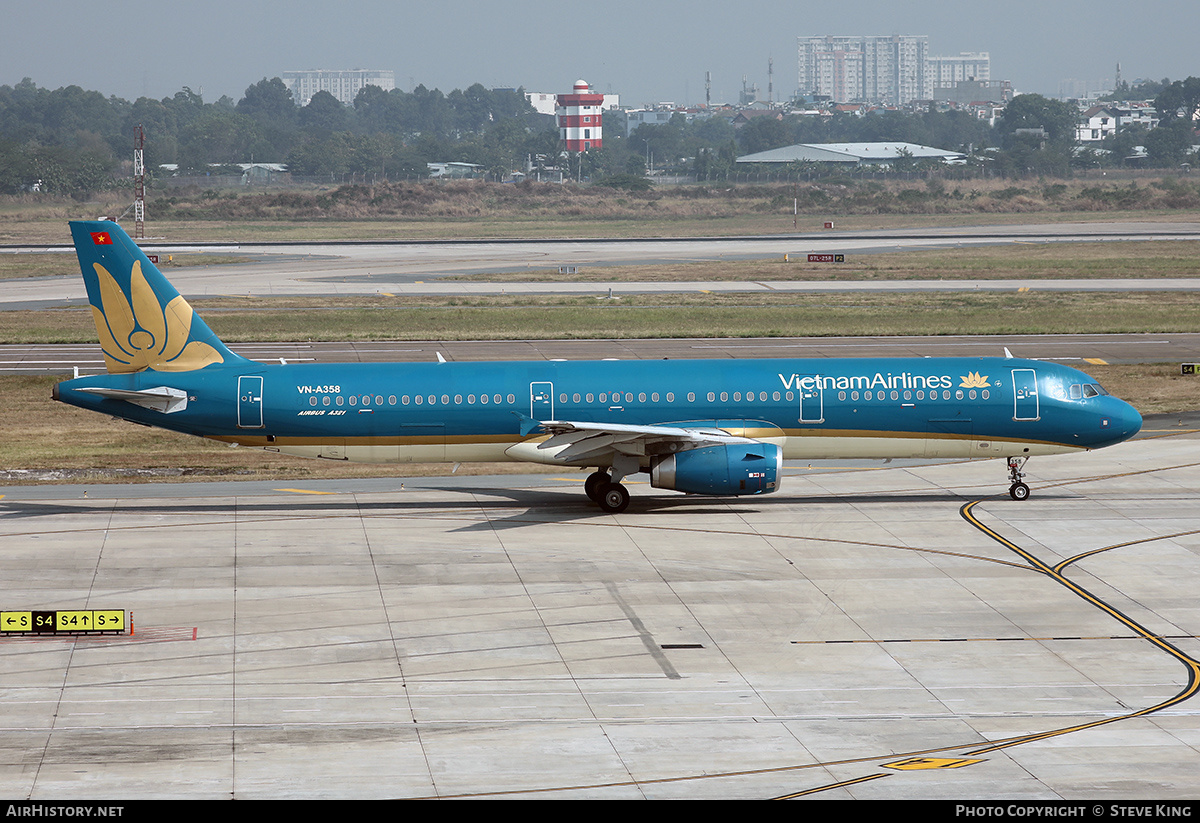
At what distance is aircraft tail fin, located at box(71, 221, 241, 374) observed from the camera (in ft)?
123

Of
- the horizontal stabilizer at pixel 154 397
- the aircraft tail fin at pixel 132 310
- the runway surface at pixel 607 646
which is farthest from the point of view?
the aircraft tail fin at pixel 132 310

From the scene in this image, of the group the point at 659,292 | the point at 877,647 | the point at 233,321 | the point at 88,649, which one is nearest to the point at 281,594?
the point at 88,649

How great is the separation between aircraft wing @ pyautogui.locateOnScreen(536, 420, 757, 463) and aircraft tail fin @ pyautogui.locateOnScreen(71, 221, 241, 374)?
11209mm

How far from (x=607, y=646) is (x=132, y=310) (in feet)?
65.4

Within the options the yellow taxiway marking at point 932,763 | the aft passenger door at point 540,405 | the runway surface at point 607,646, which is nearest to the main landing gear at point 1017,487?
the runway surface at point 607,646

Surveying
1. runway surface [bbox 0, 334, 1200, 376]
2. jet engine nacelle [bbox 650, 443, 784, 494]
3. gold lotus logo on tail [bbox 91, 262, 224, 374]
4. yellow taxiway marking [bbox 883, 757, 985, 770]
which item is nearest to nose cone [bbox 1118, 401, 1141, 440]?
jet engine nacelle [bbox 650, 443, 784, 494]

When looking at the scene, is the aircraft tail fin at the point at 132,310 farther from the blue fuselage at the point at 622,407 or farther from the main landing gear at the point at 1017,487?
the main landing gear at the point at 1017,487

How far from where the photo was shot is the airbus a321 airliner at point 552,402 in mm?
37969

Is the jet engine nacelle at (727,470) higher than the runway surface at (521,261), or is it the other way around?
the runway surface at (521,261)

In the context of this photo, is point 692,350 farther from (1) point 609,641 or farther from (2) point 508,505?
(1) point 609,641

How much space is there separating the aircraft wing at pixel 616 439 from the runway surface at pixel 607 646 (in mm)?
2032

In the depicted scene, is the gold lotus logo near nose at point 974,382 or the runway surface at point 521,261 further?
the runway surface at point 521,261

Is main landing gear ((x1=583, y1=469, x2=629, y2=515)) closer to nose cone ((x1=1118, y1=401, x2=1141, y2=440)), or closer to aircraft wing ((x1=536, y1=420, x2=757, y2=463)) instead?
aircraft wing ((x1=536, y1=420, x2=757, y2=463))

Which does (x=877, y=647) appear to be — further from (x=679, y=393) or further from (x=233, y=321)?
(x=233, y=321)
